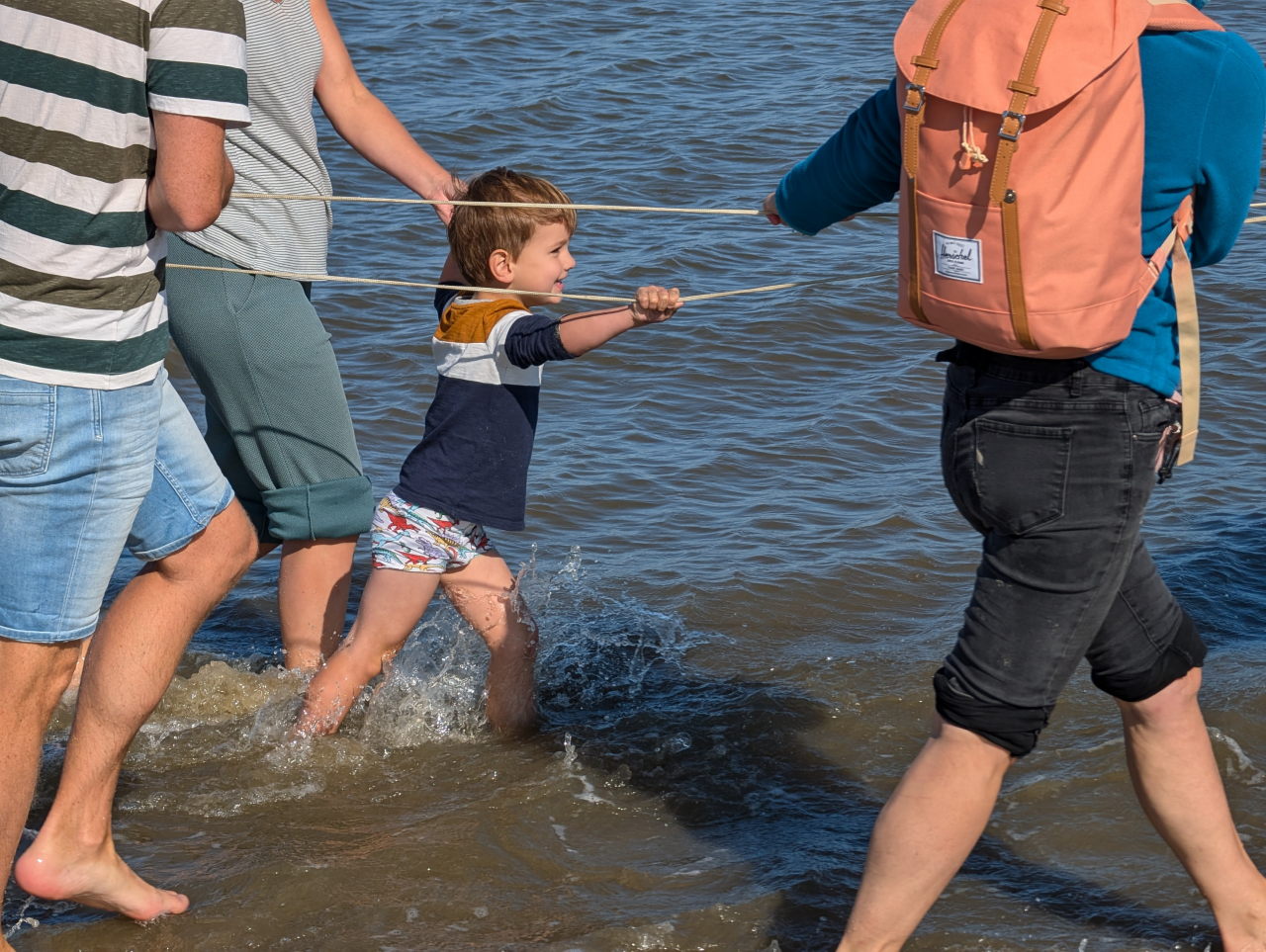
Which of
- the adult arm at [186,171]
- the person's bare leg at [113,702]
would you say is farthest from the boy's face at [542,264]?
the adult arm at [186,171]

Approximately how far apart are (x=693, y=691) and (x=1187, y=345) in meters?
2.09

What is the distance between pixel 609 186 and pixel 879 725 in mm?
5694

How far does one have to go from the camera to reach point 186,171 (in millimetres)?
2547

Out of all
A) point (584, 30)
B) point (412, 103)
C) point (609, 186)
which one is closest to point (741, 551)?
point (609, 186)

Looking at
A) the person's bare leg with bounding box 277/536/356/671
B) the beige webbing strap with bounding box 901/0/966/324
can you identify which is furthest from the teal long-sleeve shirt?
the person's bare leg with bounding box 277/536/356/671

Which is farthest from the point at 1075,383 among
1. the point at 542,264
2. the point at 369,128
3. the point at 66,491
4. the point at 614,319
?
the point at 369,128

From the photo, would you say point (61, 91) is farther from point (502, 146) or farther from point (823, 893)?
point (502, 146)

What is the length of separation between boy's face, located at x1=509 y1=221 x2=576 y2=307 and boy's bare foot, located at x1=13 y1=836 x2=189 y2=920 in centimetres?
159

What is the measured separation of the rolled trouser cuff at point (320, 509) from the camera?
12.7 feet

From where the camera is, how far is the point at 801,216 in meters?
2.81

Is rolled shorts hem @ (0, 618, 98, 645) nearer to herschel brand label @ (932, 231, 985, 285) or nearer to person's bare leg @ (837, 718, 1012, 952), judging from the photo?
person's bare leg @ (837, 718, 1012, 952)

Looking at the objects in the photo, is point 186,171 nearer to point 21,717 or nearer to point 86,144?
point 86,144

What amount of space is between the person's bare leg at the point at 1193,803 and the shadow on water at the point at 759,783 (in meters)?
0.18

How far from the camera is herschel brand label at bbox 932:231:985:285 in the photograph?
7.70ft
